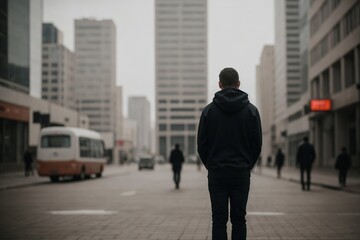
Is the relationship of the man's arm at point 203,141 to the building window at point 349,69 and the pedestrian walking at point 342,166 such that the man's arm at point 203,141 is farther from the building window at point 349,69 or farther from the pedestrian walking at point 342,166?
the building window at point 349,69

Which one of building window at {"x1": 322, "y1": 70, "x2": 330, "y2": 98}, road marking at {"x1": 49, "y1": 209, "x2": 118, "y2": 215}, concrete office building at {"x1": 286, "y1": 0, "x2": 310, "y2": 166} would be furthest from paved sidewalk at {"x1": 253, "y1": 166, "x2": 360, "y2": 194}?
concrete office building at {"x1": 286, "y1": 0, "x2": 310, "y2": 166}

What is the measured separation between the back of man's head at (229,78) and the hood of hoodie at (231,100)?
0.10 meters

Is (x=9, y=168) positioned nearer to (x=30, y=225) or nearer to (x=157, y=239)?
(x=30, y=225)

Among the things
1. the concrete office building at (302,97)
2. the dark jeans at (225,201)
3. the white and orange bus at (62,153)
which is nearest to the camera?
the dark jeans at (225,201)

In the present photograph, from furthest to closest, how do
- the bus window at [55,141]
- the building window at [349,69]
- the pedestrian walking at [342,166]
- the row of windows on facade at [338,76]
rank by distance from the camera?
the row of windows on facade at [338,76] → the building window at [349,69] → the bus window at [55,141] → the pedestrian walking at [342,166]

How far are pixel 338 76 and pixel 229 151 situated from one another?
43888mm

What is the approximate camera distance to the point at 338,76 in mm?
46469

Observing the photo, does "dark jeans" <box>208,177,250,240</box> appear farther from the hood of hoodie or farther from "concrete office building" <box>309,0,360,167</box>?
"concrete office building" <box>309,0,360,167</box>

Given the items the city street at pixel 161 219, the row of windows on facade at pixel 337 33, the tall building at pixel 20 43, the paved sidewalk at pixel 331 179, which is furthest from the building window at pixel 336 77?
the city street at pixel 161 219

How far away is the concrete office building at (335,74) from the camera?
39844 millimetres

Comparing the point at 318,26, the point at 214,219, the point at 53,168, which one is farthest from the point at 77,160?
the point at 318,26

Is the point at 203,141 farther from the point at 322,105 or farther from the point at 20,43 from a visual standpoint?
the point at 322,105

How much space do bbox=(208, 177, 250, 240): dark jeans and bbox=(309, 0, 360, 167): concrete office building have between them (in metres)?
34.0

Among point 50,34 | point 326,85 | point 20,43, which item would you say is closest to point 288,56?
point 326,85
